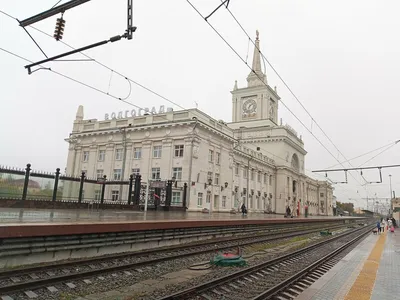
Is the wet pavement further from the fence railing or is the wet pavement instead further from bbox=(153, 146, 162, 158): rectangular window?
bbox=(153, 146, 162, 158): rectangular window

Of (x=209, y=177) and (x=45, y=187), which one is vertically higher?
(x=209, y=177)

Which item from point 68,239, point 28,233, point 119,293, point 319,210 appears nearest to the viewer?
point 119,293

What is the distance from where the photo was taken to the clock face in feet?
239

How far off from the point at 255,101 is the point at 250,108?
81.4 inches

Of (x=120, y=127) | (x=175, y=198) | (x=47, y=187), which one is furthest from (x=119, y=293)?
(x=120, y=127)

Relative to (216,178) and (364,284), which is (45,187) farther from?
(216,178)

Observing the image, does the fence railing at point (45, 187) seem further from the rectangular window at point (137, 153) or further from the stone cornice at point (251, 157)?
the stone cornice at point (251, 157)

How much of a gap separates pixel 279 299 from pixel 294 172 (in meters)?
67.6

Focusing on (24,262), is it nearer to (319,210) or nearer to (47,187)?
(47,187)

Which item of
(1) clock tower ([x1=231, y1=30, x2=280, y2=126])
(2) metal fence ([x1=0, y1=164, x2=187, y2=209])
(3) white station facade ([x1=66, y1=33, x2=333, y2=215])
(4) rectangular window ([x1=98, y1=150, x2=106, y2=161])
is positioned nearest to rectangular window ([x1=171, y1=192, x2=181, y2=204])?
(3) white station facade ([x1=66, y1=33, x2=333, y2=215])

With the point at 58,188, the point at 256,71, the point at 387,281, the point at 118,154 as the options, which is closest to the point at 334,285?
the point at 387,281

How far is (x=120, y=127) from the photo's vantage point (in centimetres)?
4269

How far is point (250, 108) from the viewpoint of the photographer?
7388cm

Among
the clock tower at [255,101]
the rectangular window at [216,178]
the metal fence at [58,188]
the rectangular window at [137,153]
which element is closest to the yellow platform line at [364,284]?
the metal fence at [58,188]
